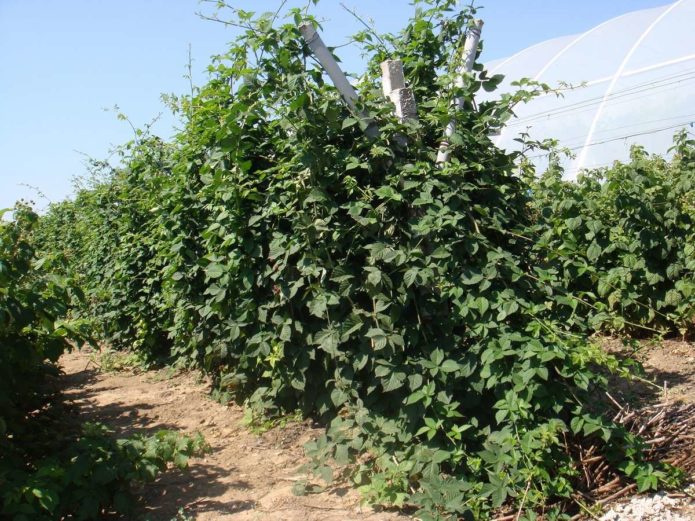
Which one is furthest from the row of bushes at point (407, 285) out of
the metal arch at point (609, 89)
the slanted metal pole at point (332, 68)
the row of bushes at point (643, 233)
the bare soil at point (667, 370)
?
the metal arch at point (609, 89)

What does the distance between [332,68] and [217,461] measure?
267 cm

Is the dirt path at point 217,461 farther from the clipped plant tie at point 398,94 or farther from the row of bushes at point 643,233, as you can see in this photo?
the row of bushes at point 643,233

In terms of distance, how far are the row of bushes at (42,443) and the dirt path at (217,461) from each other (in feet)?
0.67

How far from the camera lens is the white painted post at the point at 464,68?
3408 millimetres

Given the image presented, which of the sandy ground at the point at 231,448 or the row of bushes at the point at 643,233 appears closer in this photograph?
the sandy ground at the point at 231,448

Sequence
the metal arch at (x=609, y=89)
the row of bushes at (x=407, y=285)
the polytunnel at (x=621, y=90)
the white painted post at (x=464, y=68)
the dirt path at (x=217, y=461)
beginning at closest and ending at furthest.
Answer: the row of bushes at (x=407, y=285) < the white painted post at (x=464, y=68) < the dirt path at (x=217, y=461) < the polytunnel at (x=621, y=90) < the metal arch at (x=609, y=89)

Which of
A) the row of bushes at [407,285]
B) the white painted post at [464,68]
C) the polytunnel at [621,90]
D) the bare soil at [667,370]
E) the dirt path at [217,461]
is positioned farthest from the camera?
the polytunnel at [621,90]

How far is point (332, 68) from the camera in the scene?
11.6ft

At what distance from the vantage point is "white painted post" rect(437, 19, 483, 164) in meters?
3.41

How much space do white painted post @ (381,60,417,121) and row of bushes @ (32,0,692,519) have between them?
0.24 feet

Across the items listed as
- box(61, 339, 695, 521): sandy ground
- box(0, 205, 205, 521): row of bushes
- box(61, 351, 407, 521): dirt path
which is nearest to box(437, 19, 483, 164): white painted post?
box(61, 339, 695, 521): sandy ground

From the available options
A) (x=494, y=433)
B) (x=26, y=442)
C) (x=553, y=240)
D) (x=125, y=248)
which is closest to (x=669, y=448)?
(x=494, y=433)

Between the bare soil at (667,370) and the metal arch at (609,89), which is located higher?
the metal arch at (609,89)

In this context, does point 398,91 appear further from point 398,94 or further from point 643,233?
point 643,233
